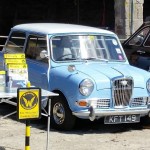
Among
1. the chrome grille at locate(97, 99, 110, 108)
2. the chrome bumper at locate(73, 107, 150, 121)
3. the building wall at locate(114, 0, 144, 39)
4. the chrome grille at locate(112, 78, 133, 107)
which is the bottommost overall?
the chrome bumper at locate(73, 107, 150, 121)

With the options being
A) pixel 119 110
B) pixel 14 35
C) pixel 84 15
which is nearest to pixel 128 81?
pixel 119 110

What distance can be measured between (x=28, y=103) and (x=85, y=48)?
3119 millimetres

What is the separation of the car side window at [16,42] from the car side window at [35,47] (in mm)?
194

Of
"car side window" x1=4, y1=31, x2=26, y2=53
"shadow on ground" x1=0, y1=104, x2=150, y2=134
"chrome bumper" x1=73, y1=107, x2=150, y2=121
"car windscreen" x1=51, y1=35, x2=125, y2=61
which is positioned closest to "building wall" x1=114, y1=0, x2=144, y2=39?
"car side window" x1=4, y1=31, x2=26, y2=53

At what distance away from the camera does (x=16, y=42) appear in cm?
905

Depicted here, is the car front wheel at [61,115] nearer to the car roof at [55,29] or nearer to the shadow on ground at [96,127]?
the shadow on ground at [96,127]

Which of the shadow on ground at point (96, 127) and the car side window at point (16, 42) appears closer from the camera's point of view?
the shadow on ground at point (96, 127)

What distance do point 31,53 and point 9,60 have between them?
2.48 m

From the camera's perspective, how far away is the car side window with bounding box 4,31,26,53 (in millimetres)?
8789

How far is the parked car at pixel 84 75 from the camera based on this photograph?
7289mm

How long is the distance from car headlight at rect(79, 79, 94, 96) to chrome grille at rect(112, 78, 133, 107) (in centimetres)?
36

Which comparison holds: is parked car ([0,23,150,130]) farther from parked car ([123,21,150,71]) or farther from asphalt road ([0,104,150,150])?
parked car ([123,21,150,71])

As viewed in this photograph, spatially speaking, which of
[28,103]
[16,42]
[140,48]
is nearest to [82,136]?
[28,103]

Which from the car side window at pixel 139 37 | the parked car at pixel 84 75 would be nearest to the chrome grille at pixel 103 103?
the parked car at pixel 84 75
